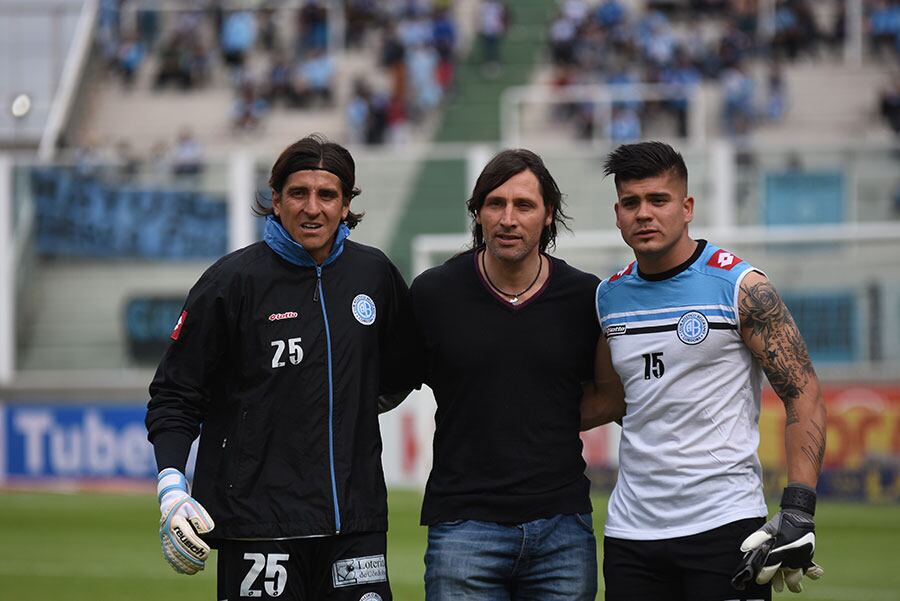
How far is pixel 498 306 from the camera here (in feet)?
17.8

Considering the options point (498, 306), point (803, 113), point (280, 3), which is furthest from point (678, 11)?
point (498, 306)

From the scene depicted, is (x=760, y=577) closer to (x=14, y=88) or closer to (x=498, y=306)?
(x=498, y=306)

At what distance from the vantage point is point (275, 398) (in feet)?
17.1

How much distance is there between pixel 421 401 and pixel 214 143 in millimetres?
12875

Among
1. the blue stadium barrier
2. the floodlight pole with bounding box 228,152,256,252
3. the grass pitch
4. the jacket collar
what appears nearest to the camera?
the jacket collar

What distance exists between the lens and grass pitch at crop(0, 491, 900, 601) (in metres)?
10.8

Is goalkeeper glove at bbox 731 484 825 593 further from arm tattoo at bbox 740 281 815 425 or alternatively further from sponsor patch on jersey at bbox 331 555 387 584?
sponsor patch on jersey at bbox 331 555 387 584

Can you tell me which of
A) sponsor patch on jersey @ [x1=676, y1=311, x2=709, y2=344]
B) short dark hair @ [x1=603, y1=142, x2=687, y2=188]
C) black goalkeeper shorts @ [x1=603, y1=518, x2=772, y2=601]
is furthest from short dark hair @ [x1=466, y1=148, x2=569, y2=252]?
black goalkeeper shorts @ [x1=603, y1=518, x2=772, y2=601]

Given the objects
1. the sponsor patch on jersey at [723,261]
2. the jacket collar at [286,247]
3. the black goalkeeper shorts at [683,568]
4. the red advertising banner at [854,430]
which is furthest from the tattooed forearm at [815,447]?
the red advertising banner at [854,430]

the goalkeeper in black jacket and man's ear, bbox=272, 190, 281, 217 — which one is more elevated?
man's ear, bbox=272, 190, 281, 217

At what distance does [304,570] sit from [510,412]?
0.91 metres

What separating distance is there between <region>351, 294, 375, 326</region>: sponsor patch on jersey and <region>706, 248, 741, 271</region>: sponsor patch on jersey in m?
1.21

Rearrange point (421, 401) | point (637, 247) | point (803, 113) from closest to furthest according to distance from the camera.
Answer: point (637, 247) < point (421, 401) < point (803, 113)

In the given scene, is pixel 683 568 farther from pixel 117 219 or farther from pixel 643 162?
pixel 117 219
